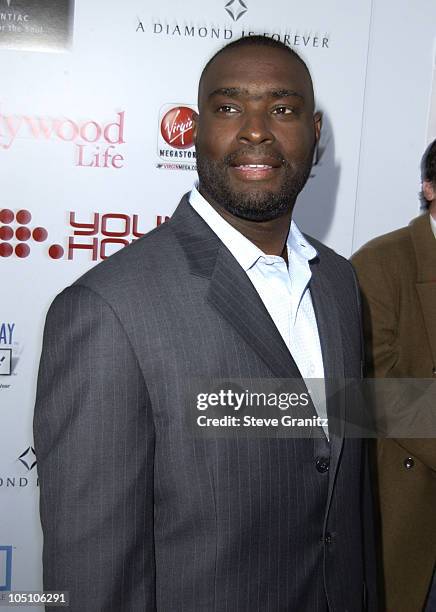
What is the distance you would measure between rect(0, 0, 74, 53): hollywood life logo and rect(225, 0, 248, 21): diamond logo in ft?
1.82

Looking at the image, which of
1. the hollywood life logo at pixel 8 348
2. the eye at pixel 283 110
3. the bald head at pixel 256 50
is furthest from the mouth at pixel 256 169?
the hollywood life logo at pixel 8 348

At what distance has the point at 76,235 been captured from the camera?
8.06 ft

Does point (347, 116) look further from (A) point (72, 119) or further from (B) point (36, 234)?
(B) point (36, 234)

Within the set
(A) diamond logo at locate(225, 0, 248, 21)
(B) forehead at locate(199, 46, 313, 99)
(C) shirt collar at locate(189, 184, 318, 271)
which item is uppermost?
(A) diamond logo at locate(225, 0, 248, 21)

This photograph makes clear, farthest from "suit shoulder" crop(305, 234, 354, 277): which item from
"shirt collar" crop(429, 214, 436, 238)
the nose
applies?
"shirt collar" crop(429, 214, 436, 238)

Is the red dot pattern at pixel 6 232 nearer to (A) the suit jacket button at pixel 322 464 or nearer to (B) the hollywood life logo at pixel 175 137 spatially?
(B) the hollywood life logo at pixel 175 137

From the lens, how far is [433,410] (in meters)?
2.04

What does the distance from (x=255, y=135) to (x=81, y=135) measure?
1308 mm

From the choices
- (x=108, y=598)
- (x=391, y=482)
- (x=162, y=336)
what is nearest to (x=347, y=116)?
(x=391, y=482)

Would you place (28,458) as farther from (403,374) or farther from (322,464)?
(322,464)

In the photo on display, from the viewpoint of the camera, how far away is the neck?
1329mm

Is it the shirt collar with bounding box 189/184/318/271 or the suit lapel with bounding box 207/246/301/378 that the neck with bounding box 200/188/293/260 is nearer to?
the shirt collar with bounding box 189/184/318/271

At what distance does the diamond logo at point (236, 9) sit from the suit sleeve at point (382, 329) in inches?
41.7

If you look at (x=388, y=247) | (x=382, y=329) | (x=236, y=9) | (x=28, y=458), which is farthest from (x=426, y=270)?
(x=28, y=458)
